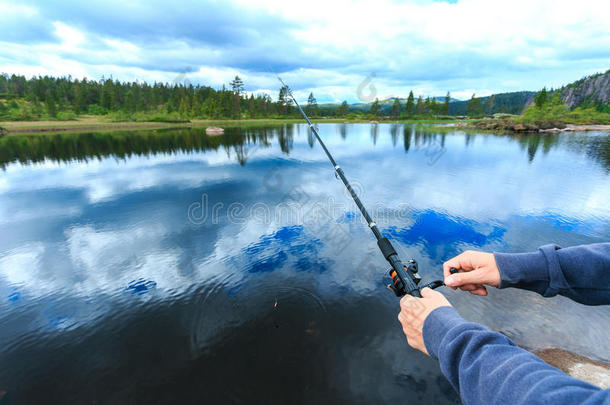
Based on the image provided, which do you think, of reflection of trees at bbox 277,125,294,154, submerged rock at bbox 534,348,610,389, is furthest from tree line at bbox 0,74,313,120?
submerged rock at bbox 534,348,610,389

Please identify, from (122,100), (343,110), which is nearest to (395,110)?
(343,110)

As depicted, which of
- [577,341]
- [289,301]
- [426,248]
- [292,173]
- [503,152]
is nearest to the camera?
[577,341]

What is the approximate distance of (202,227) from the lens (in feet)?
47.1

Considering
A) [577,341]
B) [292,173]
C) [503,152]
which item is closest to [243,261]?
[577,341]

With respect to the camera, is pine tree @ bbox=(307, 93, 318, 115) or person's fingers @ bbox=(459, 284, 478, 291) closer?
person's fingers @ bbox=(459, 284, 478, 291)

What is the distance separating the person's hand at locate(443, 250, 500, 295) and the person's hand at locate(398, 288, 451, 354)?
1.98 feet

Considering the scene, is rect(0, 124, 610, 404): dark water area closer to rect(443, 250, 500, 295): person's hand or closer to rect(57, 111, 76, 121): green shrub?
rect(443, 250, 500, 295): person's hand

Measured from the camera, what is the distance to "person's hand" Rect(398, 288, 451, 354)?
2012 mm

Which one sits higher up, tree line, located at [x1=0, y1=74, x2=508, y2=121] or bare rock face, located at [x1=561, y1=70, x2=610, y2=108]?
bare rock face, located at [x1=561, y1=70, x2=610, y2=108]

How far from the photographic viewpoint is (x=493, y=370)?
1.44m

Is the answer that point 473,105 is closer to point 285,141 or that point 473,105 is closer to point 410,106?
point 410,106

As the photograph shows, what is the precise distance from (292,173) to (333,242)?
608 inches

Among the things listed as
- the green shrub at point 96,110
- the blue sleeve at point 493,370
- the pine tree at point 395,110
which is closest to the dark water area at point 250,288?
the blue sleeve at point 493,370

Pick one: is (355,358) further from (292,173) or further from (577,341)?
(292,173)
